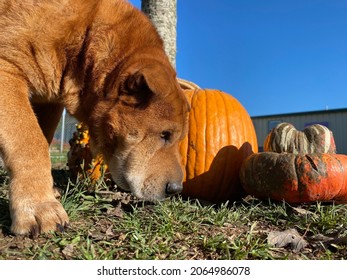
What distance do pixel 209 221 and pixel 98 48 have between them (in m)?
1.65

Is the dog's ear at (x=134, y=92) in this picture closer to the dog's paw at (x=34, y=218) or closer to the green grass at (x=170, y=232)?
the green grass at (x=170, y=232)

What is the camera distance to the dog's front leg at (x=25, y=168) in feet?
8.68

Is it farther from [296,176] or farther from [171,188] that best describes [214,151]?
[171,188]

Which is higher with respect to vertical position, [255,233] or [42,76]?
[42,76]

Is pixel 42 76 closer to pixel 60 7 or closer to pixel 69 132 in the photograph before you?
pixel 60 7

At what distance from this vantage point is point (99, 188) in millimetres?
4105

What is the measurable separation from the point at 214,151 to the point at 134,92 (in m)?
1.61

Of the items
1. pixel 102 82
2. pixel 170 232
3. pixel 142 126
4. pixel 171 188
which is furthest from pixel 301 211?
pixel 102 82

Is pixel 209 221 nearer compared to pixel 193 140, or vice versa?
pixel 209 221

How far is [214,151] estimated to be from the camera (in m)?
4.52

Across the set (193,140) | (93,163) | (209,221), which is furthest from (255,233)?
(93,163)

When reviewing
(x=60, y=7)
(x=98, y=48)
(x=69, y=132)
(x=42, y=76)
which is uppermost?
(x=60, y=7)
